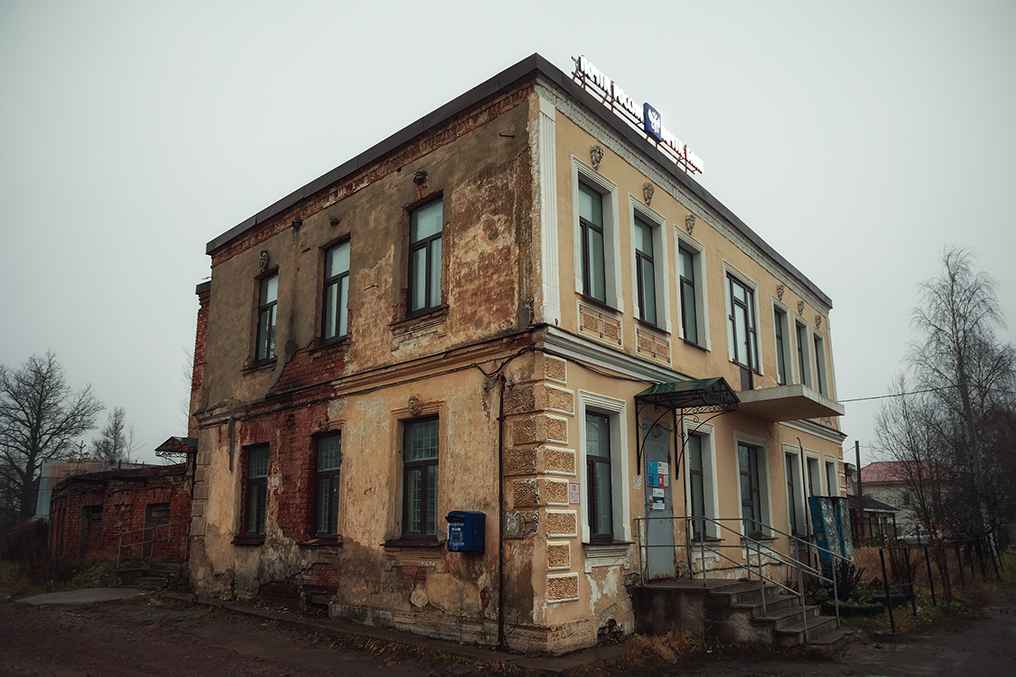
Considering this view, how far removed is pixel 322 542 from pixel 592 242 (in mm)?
6561

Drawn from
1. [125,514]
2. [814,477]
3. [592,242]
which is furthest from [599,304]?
[125,514]

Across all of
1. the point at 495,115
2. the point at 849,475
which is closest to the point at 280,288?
the point at 495,115

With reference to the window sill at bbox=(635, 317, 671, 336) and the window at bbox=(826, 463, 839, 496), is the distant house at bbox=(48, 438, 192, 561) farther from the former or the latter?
the window at bbox=(826, 463, 839, 496)

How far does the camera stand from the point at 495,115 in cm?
1069

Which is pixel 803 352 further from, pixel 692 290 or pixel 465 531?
pixel 465 531

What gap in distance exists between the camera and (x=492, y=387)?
979 centimetres

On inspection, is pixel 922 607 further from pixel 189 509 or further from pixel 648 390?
pixel 189 509

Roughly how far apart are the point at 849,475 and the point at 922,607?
4458 centimetres

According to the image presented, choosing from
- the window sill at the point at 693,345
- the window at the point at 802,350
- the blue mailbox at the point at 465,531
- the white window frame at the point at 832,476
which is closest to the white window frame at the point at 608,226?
the window sill at the point at 693,345

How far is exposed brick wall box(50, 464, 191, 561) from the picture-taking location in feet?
60.1

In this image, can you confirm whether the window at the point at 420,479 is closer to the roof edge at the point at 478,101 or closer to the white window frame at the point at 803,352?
the roof edge at the point at 478,101

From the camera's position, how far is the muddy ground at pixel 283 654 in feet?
26.8

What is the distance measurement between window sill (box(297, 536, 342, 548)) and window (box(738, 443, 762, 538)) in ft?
25.2

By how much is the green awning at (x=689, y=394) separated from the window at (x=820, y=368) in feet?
33.3
